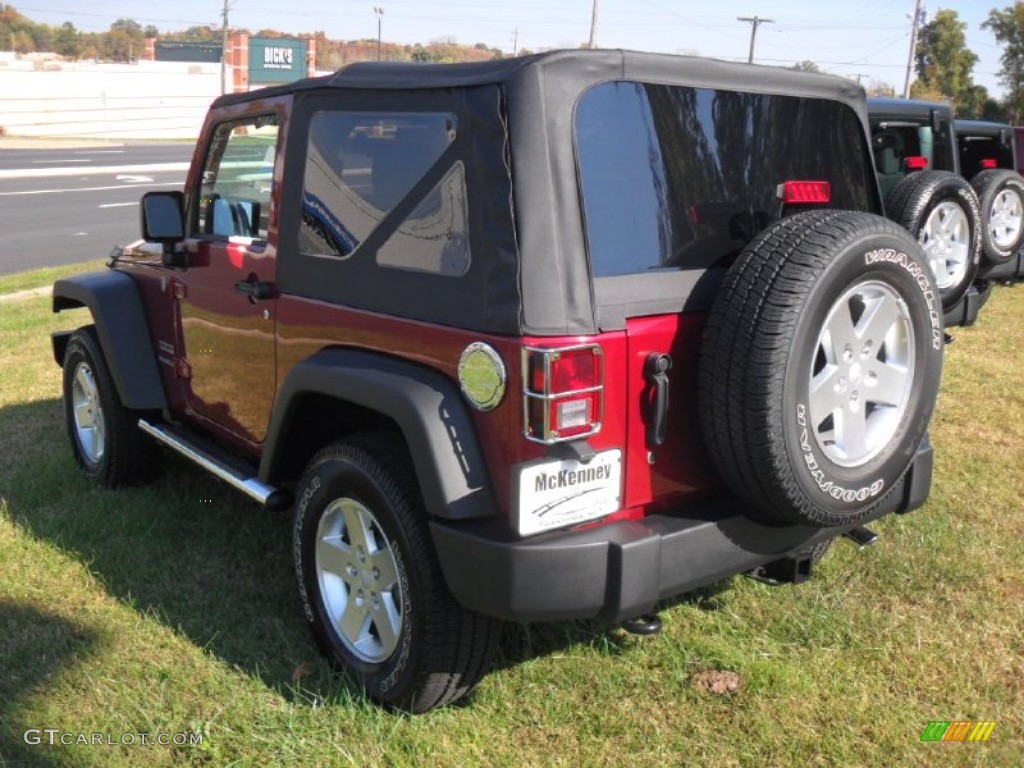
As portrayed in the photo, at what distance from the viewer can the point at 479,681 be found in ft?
9.89

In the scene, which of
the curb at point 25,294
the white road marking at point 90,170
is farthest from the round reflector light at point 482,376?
the white road marking at point 90,170

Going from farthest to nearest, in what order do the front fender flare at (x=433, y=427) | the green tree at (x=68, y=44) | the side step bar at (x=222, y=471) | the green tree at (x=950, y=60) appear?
the green tree at (x=68, y=44), the green tree at (x=950, y=60), the side step bar at (x=222, y=471), the front fender flare at (x=433, y=427)

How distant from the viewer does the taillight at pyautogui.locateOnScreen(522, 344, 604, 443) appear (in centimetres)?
250

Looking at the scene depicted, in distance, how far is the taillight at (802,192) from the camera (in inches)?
121

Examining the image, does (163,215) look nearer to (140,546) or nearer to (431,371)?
(140,546)

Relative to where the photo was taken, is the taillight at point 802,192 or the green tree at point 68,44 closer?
the taillight at point 802,192

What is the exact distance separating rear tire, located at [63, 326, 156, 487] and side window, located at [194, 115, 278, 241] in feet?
3.32

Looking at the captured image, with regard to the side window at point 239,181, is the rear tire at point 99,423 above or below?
below

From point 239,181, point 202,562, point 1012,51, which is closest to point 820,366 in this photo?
point 239,181

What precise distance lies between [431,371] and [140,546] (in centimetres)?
204

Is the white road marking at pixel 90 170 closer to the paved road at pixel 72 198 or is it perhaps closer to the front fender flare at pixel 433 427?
the paved road at pixel 72 198

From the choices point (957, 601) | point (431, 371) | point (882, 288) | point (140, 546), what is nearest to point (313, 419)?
point (431, 371)

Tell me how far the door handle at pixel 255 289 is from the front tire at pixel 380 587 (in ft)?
2.12

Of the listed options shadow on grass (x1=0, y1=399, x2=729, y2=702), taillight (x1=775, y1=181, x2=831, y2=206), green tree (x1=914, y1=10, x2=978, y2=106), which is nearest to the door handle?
shadow on grass (x1=0, y1=399, x2=729, y2=702)
